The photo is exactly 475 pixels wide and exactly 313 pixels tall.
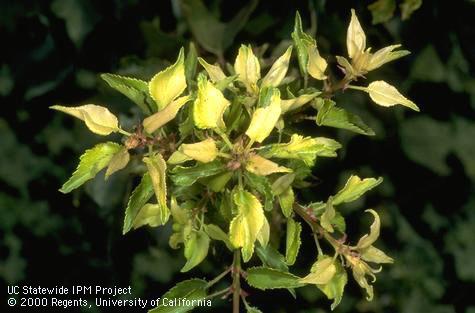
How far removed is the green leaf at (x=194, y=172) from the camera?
0.71 metres

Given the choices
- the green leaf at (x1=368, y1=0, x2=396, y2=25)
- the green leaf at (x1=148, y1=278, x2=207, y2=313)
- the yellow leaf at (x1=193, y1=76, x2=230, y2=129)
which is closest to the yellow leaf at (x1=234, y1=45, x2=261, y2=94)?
the yellow leaf at (x1=193, y1=76, x2=230, y2=129)

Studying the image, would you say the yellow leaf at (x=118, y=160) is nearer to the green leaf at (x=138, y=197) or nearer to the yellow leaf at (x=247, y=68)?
the green leaf at (x=138, y=197)

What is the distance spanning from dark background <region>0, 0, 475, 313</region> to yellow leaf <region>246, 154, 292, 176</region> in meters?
0.40

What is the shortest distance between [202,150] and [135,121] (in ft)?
1.36

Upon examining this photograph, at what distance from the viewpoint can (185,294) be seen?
2.81 feet

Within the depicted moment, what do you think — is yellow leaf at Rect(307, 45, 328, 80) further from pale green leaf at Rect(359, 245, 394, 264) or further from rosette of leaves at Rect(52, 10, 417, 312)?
pale green leaf at Rect(359, 245, 394, 264)

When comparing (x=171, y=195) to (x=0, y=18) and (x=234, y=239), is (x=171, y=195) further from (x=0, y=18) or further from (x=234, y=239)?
→ (x=0, y=18)

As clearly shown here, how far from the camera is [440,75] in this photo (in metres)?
1.21

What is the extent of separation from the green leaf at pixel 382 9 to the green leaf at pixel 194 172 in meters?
0.46

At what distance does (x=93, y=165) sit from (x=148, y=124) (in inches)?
2.4

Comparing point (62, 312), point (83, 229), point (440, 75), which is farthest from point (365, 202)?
point (62, 312)

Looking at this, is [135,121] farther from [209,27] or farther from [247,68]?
[247,68]

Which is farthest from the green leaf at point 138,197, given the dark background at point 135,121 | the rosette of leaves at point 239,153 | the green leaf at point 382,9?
the green leaf at point 382,9

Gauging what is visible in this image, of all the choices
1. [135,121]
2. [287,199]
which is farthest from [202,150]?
[135,121]
